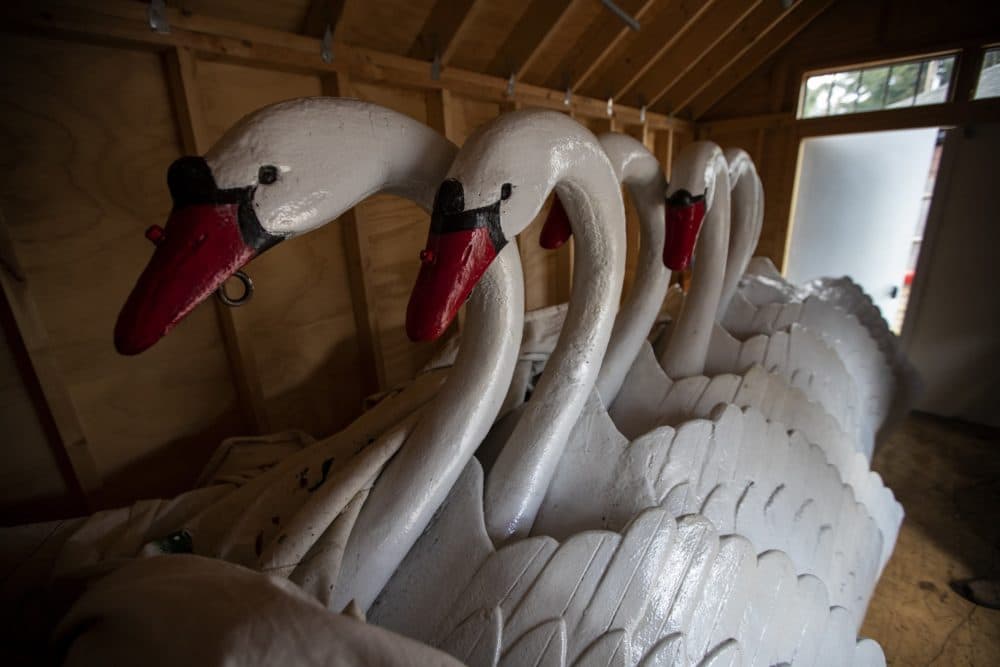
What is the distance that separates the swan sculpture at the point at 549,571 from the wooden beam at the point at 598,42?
1479 millimetres

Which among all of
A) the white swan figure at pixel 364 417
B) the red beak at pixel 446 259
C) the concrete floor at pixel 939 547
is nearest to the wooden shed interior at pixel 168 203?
the white swan figure at pixel 364 417

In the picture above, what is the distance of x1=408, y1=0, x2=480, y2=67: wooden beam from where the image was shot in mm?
1347

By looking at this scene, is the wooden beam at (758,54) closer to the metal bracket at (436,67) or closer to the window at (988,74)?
the window at (988,74)

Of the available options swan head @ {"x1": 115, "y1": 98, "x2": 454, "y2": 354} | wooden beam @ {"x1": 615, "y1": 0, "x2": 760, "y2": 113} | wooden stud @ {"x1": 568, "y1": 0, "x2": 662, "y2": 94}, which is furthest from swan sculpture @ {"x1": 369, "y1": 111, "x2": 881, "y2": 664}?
wooden beam @ {"x1": 615, "y1": 0, "x2": 760, "y2": 113}

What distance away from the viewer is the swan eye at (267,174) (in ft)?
1.44

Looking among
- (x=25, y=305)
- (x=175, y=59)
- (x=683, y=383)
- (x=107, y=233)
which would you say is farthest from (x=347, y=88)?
(x=683, y=383)

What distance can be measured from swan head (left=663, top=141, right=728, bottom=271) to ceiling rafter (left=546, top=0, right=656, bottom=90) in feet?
3.83

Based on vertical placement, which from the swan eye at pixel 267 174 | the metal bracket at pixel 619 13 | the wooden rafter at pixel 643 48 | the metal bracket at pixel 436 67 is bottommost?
the swan eye at pixel 267 174

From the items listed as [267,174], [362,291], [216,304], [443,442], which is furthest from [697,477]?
[216,304]

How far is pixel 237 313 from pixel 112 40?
68 centimetres

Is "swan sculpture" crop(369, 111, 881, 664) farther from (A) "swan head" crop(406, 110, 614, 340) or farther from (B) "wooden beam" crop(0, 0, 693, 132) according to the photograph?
(B) "wooden beam" crop(0, 0, 693, 132)

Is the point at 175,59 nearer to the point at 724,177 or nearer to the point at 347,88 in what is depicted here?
the point at 347,88

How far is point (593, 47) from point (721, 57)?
1.21 m

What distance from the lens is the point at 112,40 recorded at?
3.11ft
